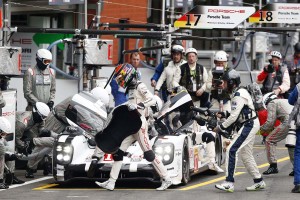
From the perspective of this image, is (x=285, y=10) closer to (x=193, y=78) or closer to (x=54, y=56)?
(x=54, y=56)

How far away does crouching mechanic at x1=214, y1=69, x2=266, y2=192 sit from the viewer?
1758cm

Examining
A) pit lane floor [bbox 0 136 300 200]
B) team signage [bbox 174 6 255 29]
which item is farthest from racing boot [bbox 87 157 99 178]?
team signage [bbox 174 6 255 29]

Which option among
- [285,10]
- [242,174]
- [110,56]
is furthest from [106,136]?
[285,10]

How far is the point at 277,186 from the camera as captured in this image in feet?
60.2

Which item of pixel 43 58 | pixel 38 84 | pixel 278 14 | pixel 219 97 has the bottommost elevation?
pixel 219 97

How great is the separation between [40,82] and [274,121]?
4.34 metres

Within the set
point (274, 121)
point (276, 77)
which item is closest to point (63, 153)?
point (274, 121)

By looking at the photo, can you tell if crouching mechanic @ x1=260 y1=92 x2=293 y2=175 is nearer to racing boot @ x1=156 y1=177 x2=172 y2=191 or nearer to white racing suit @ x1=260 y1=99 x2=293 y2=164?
white racing suit @ x1=260 y1=99 x2=293 y2=164

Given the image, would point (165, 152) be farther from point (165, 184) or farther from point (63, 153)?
point (63, 153)

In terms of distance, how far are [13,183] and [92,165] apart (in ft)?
5.12

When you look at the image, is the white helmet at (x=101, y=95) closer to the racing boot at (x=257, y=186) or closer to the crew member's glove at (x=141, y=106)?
the crew member's glove at (x=141, y=106)

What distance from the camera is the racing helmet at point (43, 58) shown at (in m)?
21.7

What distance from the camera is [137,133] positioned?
1761 centimetres

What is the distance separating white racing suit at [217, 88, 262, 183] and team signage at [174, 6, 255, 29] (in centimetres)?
1057
